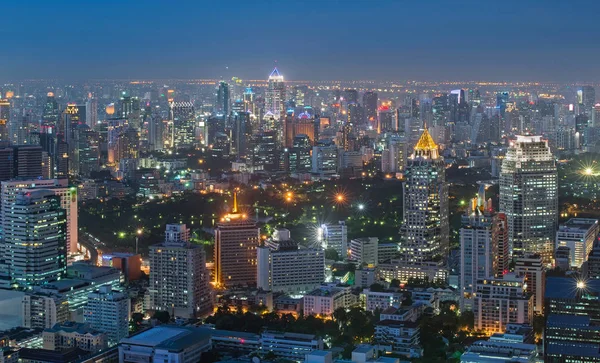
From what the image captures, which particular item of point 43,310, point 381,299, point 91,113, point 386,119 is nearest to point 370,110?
point 386,119

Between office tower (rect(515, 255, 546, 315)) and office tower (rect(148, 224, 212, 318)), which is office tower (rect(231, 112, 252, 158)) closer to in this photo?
office tower (rect(148, 224, 212, 318))

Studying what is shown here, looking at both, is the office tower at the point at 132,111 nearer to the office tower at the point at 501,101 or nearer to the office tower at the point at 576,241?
the office tower at the point at 501,101

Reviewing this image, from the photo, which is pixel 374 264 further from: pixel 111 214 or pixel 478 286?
pixel 111 214

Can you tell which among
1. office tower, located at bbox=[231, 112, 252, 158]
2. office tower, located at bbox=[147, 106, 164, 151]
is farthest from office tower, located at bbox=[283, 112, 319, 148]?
office tower, located at bbox=[147, 106, 164, 151]

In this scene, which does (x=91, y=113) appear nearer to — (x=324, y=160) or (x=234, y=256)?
(x=324, y=160)

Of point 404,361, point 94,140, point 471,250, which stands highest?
point 94,140

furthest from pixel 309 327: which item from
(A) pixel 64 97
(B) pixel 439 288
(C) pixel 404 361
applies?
(A) pixel 64 97

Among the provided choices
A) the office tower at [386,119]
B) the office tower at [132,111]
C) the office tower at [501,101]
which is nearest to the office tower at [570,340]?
the office tower at [501,101]
